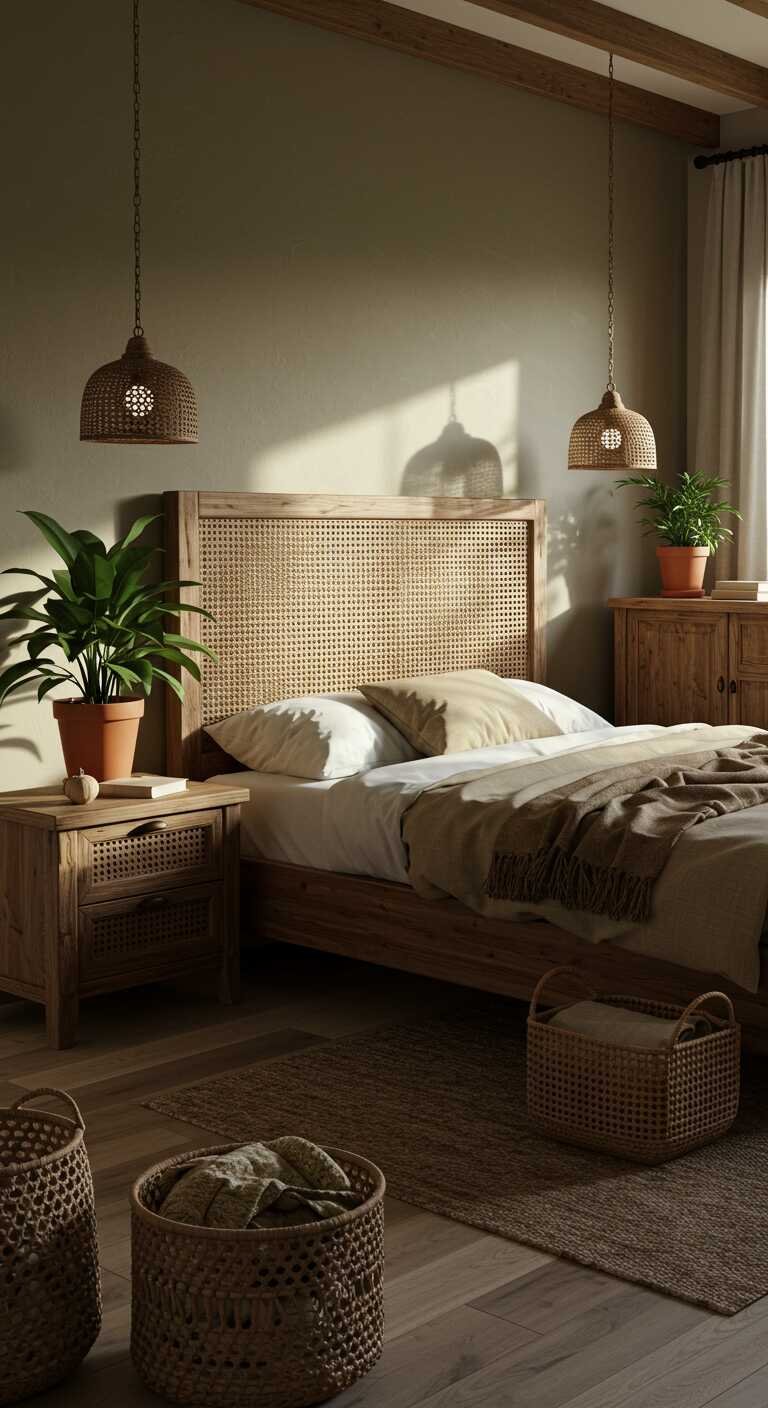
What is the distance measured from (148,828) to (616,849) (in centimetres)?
119

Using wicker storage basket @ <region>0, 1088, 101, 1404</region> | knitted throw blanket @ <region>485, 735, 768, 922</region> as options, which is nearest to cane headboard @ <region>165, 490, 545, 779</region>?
knitted throw blanket @ <region>485, 735, 768, 922</region>

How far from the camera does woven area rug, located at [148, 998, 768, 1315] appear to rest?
261 centimetres

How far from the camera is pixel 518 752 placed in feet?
14.7

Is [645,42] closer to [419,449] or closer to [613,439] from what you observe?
[613,439]

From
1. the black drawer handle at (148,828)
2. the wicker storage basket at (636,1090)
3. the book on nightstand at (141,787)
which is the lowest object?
the wicker storage basket at (636,1090)

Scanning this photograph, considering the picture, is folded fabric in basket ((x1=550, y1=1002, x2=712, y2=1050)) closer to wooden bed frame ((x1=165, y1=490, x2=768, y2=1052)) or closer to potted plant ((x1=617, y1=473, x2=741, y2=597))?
wooden bed frame ((x1=165, y1=490, x2=768, y2=1052))

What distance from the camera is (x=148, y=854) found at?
3904 millimetres

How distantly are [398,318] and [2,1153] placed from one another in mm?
3421

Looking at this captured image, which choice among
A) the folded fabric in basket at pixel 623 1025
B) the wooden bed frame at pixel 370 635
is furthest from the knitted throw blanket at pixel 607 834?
the folded fabric in basket at pixel 623 1025

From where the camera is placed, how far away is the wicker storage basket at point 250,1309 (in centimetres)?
206

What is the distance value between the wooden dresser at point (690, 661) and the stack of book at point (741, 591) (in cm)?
6

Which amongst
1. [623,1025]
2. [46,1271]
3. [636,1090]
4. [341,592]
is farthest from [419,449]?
[46,1271]

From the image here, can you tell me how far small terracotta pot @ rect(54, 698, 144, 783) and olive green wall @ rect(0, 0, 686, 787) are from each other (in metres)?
0.21

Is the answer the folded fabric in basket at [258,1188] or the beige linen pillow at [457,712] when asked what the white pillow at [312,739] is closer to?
the beige linen pillow at [457,712]
